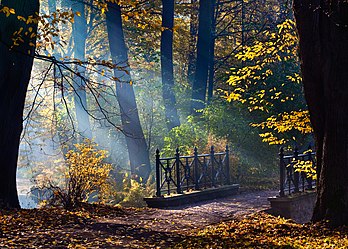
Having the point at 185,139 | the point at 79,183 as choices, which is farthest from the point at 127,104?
the point at 79,183

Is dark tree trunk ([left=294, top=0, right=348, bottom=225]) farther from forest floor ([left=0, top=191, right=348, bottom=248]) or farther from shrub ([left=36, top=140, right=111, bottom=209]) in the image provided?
shrub ([left=36, top=140, right=111, bottom=209])

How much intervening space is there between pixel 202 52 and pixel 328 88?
16.5 metres

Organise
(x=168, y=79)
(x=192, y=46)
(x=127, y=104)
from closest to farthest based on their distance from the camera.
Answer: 1. (x=127, y=104)
2. (x=168, y=79)
3. (x=192, y=46)

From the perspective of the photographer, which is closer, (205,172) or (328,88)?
(328,88)

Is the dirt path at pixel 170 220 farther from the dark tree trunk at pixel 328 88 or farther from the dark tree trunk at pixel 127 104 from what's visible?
the dark tree trunk at pixel 127 104

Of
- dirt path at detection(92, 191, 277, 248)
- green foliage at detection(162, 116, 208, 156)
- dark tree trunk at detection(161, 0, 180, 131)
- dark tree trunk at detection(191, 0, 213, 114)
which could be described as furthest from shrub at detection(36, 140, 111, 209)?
dark tree trunk at detection(191, 0, 213, 114)

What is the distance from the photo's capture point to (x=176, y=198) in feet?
49.7

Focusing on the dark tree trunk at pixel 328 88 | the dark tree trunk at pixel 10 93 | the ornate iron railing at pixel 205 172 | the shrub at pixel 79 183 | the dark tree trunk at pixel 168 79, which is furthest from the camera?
the dark tree trunk at pixel 168 79

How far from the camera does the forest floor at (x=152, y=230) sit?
898cm

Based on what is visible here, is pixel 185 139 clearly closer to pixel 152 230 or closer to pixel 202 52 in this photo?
pixel 202 52

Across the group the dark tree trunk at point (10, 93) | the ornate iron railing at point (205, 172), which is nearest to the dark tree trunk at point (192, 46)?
the ornate iron railing at point (205, 172)

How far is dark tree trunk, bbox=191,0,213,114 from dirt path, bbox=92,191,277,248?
34.5 ft

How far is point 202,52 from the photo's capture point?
85.6 ft

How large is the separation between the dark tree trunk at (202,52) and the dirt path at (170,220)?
34.5 ft
